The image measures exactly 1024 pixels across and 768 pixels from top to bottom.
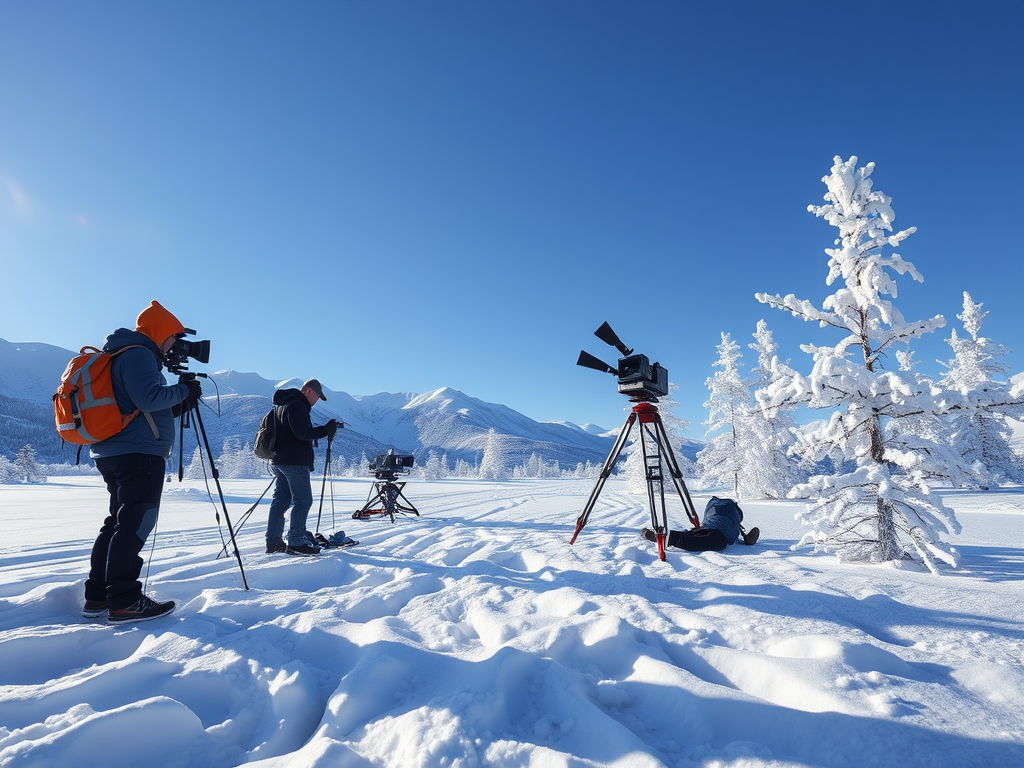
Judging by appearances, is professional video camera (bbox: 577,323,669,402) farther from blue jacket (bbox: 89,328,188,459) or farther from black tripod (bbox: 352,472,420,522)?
black tripod (bbox: 352,472,420,522)

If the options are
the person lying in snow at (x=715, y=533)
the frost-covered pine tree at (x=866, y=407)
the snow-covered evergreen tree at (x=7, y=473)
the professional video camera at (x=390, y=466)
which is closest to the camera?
the frost-covered pine tree at (x=866, y=407)

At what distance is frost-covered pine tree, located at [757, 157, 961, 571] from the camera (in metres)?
3.97

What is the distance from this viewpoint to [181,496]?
1748 cm

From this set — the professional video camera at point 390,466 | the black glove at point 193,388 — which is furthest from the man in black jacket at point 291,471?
the professional video camera at point 390,466

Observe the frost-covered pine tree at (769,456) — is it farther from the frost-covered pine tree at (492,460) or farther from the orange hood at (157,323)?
the frost-covered pine tree at (492,460)

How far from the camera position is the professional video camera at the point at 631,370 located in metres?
4.89

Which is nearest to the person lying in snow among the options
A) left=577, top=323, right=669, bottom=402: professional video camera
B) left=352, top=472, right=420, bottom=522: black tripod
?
left=577, top=323, right=669, bottom=402: professional video camera

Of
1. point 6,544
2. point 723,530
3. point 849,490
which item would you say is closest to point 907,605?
point 849,490

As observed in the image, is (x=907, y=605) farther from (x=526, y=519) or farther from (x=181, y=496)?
(x=181, y=496)

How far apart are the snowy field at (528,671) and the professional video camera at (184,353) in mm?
1793

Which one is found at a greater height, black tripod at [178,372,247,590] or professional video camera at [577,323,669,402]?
professional video camera at [577,323,669,402]

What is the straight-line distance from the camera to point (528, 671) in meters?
1.94

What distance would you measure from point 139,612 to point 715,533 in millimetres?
5335

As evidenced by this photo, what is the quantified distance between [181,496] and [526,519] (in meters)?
16.8
